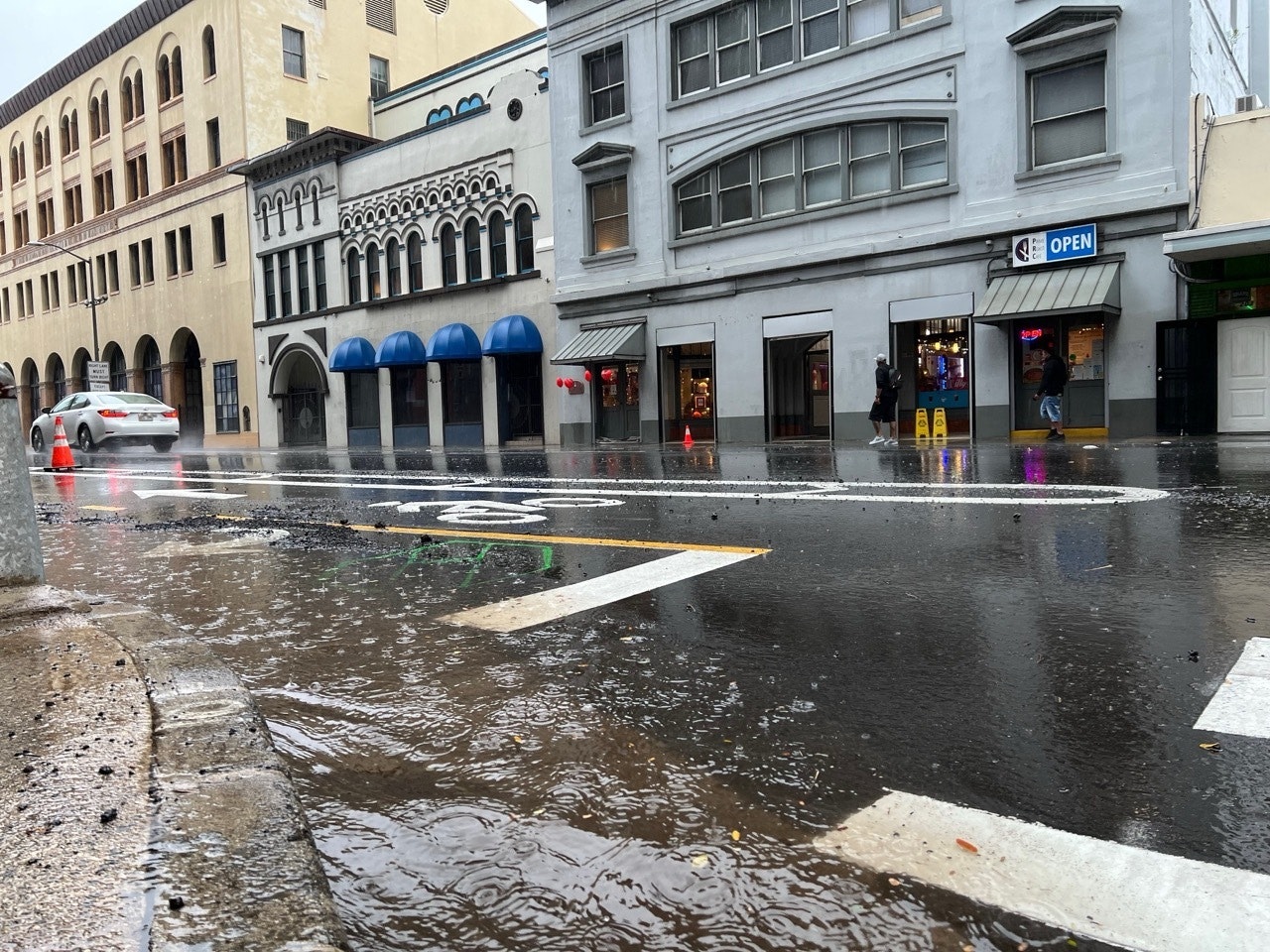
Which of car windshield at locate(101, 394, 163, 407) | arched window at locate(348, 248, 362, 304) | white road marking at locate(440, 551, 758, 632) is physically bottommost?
white road marking at locate(440, 551, 758, 632)

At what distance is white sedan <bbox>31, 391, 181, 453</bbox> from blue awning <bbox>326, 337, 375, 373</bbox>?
8150 millimetres

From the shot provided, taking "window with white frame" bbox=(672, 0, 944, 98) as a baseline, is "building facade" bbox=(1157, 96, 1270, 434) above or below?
below

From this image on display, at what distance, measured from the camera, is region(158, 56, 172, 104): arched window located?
4150 cm

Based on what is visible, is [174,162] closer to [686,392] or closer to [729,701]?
[686,392]

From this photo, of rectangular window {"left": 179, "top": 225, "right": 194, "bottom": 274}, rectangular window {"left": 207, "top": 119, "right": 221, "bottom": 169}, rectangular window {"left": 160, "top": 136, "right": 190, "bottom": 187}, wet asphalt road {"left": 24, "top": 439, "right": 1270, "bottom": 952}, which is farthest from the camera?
rectangular window {"left": 160, "top": 136, "right": 190, "bottom": 187}

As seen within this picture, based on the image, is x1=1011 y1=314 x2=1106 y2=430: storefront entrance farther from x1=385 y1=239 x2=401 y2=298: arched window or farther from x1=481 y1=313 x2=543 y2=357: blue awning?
x1=385 y1=239 x2=401 y2=298: arched window

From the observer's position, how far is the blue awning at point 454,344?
28578 millimetres

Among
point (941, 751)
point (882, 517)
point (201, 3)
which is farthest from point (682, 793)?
point (201, 3)

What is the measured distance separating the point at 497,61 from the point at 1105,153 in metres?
21.7

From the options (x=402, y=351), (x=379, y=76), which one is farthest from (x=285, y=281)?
(x=379, y=76)

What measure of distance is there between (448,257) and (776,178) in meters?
12.1

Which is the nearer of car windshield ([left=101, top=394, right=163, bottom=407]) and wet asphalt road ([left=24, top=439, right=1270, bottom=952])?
wet asphalt road ([left=24, top=439, right=1270, bottom=952])

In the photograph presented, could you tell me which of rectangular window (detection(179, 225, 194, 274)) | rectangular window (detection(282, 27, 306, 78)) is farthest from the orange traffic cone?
rectangular window (detection(282, 27, 306, 78))

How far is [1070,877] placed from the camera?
196 cm
